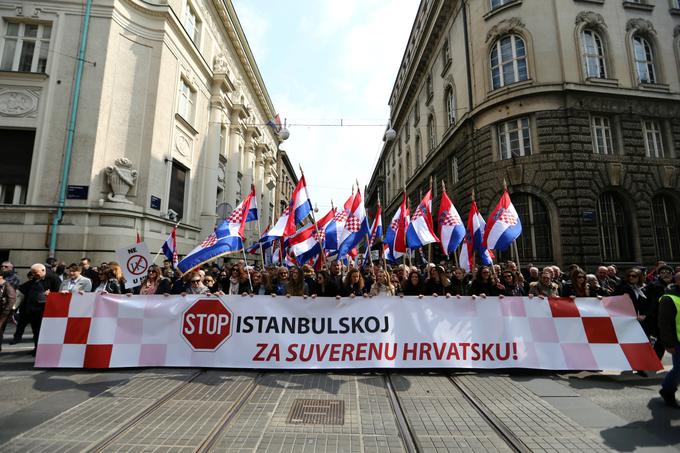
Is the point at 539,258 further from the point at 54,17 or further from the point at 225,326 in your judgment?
the point at 54,17

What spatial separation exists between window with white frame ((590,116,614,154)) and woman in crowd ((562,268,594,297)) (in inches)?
537

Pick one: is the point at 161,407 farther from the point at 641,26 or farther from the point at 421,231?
the point at 641,26

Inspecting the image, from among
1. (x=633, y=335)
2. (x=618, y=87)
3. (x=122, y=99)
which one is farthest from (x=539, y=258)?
(x=122, y=99)

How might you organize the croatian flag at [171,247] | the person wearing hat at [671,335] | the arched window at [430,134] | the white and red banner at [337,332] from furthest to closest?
the arched window at [430,134] < the croatian flag at [171,247] < the white and red banner at [337,332] < the person wearing hat at [671,335]

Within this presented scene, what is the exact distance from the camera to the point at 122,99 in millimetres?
15039

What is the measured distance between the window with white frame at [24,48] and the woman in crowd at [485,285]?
708 inches

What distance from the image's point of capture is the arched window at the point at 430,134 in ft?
86.8

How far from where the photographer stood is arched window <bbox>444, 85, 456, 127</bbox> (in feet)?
74.0

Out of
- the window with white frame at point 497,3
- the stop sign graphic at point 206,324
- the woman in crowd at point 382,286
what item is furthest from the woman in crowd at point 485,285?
the window with white frame at point 497,3

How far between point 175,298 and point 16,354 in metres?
3.77

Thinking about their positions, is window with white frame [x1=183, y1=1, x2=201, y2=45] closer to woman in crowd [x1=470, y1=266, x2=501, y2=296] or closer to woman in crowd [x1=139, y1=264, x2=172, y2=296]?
woman in crowd [x1=139, y1=264, x2=172, y2=296]

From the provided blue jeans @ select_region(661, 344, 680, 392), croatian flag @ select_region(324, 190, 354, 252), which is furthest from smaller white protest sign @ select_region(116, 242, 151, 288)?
blue jeans @ select_region(661, 344, 680, 392)

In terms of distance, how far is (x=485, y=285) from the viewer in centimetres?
655

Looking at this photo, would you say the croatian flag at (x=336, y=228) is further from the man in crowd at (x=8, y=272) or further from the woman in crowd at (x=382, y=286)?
the man in crowd at (x=8, y=272)
